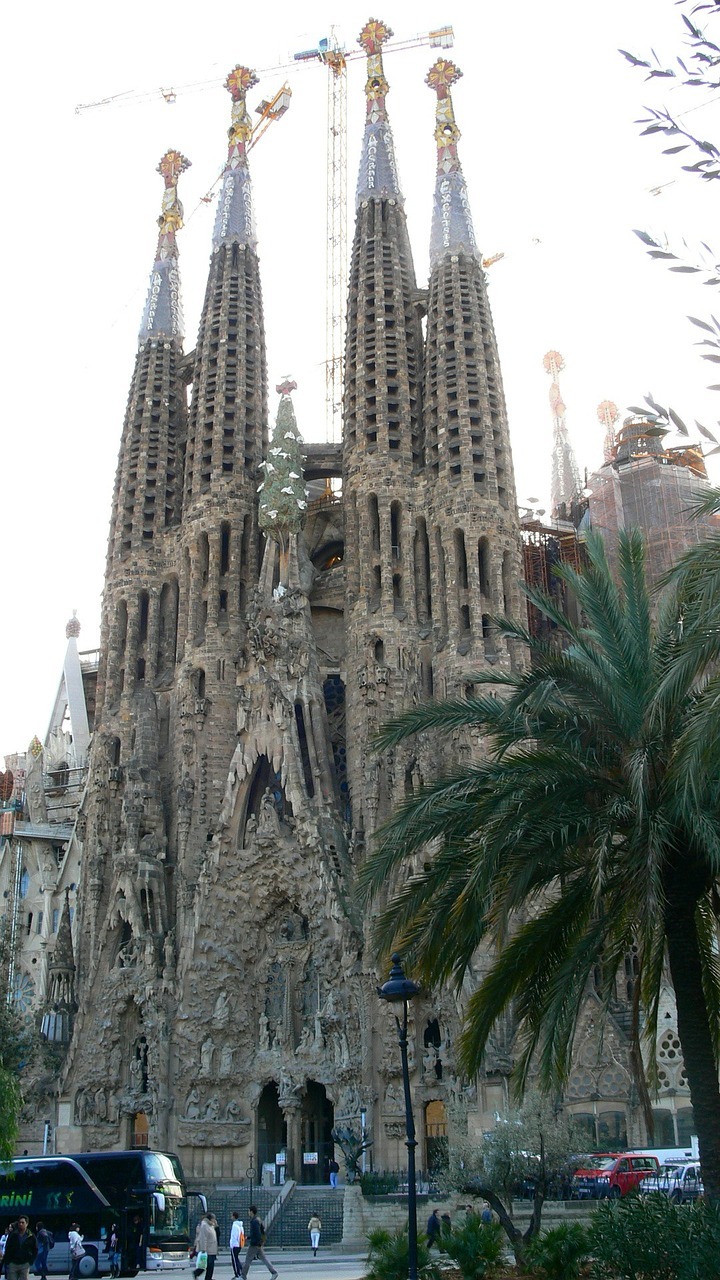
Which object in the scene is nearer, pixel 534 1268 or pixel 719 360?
pixel 719 360

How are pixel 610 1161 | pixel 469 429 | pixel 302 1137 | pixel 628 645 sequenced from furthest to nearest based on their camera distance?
1. pixel 469 429
2. pixel 302 1137
3. pixel 610 1161
4. pixel 628 645

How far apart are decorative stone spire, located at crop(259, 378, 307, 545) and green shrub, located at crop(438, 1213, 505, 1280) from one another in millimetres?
29862

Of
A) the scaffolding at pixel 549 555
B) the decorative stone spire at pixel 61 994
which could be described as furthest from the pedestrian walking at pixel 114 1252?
the scaffolding at pixel 549 555

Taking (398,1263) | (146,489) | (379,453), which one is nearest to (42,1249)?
(398,1263)

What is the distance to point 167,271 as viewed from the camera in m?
53.9

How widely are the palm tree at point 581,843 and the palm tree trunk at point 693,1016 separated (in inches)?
0.6

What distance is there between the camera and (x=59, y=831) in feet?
184

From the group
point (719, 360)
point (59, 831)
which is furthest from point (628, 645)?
point (59, 831)

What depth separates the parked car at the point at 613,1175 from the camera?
81.7 ft

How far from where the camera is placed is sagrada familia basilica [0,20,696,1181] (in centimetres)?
3741

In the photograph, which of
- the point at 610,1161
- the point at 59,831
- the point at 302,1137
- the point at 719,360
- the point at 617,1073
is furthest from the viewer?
the point at 59,831

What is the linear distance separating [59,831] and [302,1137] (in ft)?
72.5

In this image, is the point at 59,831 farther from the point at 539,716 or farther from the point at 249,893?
the point at 539,716

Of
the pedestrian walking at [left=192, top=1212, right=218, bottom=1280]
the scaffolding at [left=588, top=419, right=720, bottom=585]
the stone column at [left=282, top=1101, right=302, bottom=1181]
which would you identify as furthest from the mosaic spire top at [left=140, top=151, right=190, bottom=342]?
the pedestrian walking at [left=192, top=1212, right=218, bottom=1280]
